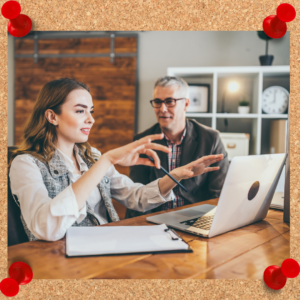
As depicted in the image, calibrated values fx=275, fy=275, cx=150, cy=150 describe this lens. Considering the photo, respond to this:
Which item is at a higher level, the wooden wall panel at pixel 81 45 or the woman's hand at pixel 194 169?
the wooden wall panel at pixel 81 45

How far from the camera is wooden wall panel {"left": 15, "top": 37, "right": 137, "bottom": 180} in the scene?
90cm

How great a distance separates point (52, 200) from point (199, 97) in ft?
3.10

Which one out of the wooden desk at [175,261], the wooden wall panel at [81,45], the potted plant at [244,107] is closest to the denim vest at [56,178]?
the wooden desk at [175,261]

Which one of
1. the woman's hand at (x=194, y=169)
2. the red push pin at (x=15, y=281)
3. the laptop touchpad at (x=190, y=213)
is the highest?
the woman's hand at (x=194, y=169)

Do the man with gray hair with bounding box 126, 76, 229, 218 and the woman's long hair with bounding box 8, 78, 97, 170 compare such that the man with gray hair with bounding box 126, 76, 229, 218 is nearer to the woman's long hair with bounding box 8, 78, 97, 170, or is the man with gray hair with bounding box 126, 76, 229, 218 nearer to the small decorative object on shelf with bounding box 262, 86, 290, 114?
the woman's long hair with bounding box 8, 78, 97, 170

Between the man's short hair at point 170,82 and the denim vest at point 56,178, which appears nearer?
the denim vest at point 56,178

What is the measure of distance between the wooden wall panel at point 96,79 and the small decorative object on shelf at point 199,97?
310 millimetres

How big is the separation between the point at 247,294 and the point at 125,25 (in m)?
0.72

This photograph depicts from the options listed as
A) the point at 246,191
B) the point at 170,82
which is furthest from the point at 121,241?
the point at 170,82

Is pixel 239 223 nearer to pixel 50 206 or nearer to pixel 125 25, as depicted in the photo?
pixel 50 206

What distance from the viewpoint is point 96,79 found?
4.34 feet

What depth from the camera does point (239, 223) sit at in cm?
76

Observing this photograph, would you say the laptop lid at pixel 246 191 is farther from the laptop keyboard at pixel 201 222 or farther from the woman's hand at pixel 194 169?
the woman's hand at pixel 194 169

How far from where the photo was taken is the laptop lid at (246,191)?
66cm
